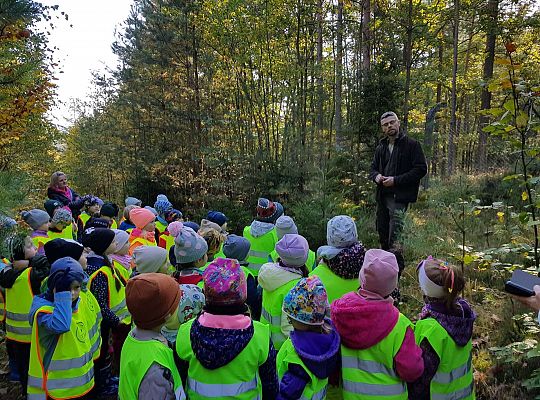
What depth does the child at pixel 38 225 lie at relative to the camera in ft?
17.6

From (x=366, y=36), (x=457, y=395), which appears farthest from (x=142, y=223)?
(x=366, y=36)

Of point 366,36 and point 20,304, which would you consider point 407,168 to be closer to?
point 20,304

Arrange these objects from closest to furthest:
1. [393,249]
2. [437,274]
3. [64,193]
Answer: [437,274]
[393,249]
[64,193]

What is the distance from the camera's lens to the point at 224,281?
249 cm

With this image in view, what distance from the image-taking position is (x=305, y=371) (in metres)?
2.49

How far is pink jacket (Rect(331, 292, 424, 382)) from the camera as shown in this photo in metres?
2.55

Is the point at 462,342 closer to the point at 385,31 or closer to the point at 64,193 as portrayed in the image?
the point at 64,193

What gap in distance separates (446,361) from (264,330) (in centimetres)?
137

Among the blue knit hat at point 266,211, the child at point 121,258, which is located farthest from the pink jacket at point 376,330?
the blue knit hat at point 266,211

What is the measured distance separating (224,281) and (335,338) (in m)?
0.84

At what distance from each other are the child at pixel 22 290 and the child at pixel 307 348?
281 cm

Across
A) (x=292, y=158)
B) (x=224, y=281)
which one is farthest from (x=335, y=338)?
(x=292, y=158)

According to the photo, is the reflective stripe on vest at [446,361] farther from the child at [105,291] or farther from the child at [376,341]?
the child at [105,291]

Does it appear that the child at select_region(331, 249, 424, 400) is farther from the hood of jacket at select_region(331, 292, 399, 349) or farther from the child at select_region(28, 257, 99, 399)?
the child at select_region(28, 257, 99, 399)
